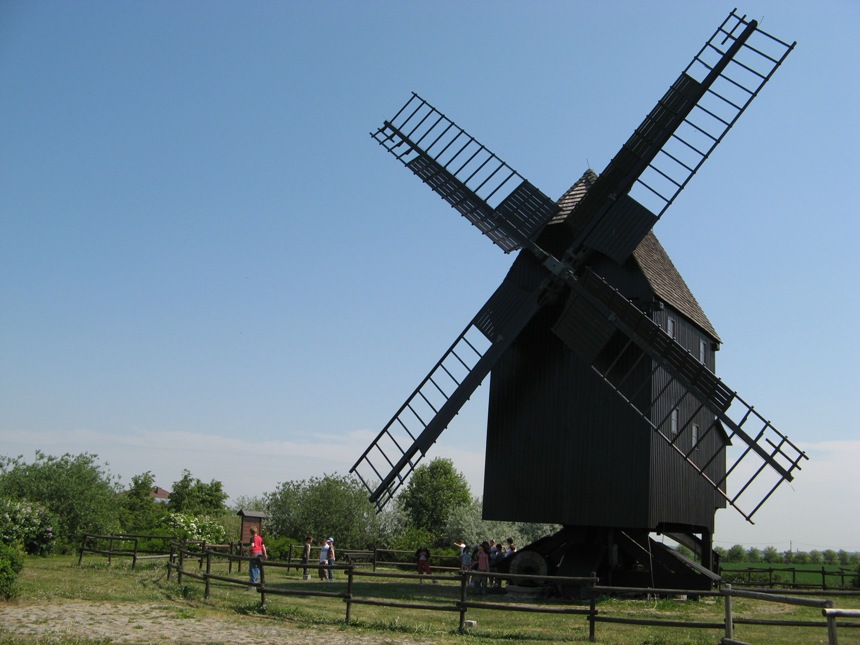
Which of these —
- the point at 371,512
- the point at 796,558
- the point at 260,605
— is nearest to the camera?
the point at 260,605

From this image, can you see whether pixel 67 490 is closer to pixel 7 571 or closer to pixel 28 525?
pixel 28 525

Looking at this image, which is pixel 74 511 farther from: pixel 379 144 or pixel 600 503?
pixel 600 503

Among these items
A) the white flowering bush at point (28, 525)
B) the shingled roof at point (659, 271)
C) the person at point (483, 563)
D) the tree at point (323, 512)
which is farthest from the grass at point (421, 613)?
the tree at point (323, 512)

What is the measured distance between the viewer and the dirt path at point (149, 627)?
1274cm

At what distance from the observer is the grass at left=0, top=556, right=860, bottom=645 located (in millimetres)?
14677

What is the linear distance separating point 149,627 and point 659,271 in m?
15.4

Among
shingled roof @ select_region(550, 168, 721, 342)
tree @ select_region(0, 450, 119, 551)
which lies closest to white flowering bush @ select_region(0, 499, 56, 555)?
tree @ select_region(0, 450, 119, 551)

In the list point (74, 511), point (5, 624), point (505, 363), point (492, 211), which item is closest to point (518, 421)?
point (505, 363)

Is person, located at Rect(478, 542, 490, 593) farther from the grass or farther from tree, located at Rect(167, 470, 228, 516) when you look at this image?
tree, located at Rect(167, 470, 228, 516)

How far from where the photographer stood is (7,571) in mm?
15781

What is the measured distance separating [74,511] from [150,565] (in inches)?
417

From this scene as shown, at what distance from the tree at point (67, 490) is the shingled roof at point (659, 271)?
2523 centimetres

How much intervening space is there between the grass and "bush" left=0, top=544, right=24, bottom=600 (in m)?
0.26

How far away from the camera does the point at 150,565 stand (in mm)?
27906
